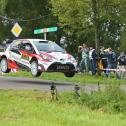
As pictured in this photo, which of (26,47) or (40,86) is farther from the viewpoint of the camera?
(26,47)

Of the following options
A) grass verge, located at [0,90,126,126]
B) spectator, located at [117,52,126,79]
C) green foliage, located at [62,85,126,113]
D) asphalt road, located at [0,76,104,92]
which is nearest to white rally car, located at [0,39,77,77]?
asphalt road, located at [0,76,104,92]

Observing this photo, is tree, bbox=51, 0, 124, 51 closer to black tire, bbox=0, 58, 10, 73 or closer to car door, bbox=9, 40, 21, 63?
car door, bbox=9, 40, 21, 63

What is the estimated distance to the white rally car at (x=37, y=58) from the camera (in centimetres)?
2312

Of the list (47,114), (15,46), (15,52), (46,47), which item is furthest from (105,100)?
(15,46)

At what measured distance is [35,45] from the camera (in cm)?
2408

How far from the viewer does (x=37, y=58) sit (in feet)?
76.9

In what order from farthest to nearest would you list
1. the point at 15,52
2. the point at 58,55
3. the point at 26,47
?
1. the point at 15,52
2. the point at 26,47
3. the point at 58,55

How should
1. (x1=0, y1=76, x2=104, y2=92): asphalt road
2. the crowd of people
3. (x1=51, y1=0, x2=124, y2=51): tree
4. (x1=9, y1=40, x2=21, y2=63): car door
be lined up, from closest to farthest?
(x1=0, y1=76, x2=104, y2=92): asphalt road → (x1=9, y1=40, x2=21, y2=63): car door → the crowd of people → (x1=51, y1=0, x2=124, y2=51): tree

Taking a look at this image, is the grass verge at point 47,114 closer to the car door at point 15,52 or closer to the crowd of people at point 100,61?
the car door at point 15,52

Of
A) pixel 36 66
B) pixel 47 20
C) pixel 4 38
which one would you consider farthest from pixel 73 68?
pixel 4 38

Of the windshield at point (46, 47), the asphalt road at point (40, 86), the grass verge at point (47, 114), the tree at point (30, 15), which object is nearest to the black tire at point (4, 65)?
the asphalt road at point (40, 86)

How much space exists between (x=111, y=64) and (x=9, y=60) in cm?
715

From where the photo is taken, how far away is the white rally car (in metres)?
23.1

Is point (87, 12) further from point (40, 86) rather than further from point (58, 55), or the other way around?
point (40, 86)
